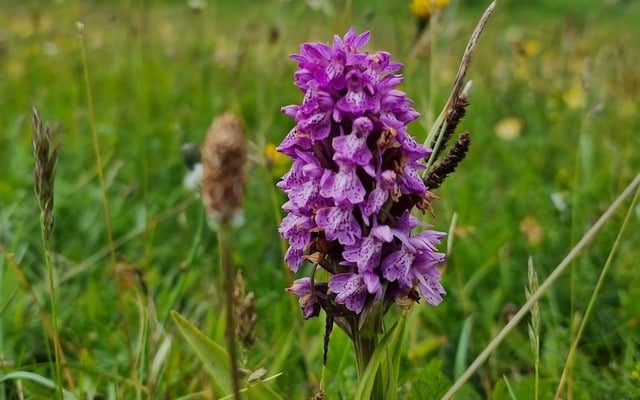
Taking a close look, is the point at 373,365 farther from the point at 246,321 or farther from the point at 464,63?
the point at 464,63

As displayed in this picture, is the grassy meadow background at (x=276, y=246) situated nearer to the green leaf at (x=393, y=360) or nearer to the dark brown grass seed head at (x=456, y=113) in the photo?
the green leaf at (x=393, y=360)

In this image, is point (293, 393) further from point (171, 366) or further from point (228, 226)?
point (228, 226)

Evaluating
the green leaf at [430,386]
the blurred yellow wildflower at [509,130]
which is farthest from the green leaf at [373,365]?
the blurred yellow wildflower at [509,130]

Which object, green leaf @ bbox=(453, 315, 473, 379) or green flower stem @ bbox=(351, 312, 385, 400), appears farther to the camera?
green leaf @ bbox=(453, 315, 473, 379)

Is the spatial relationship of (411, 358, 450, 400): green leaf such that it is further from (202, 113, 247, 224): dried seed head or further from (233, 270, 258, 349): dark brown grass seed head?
(202, 113, 247, 224): dried seed head

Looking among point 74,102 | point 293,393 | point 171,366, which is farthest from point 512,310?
point 74,102

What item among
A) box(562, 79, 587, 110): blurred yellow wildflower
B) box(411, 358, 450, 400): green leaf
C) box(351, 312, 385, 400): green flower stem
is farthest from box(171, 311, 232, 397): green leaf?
box(562, 79, 587, 110): blurred yellow wildflower
